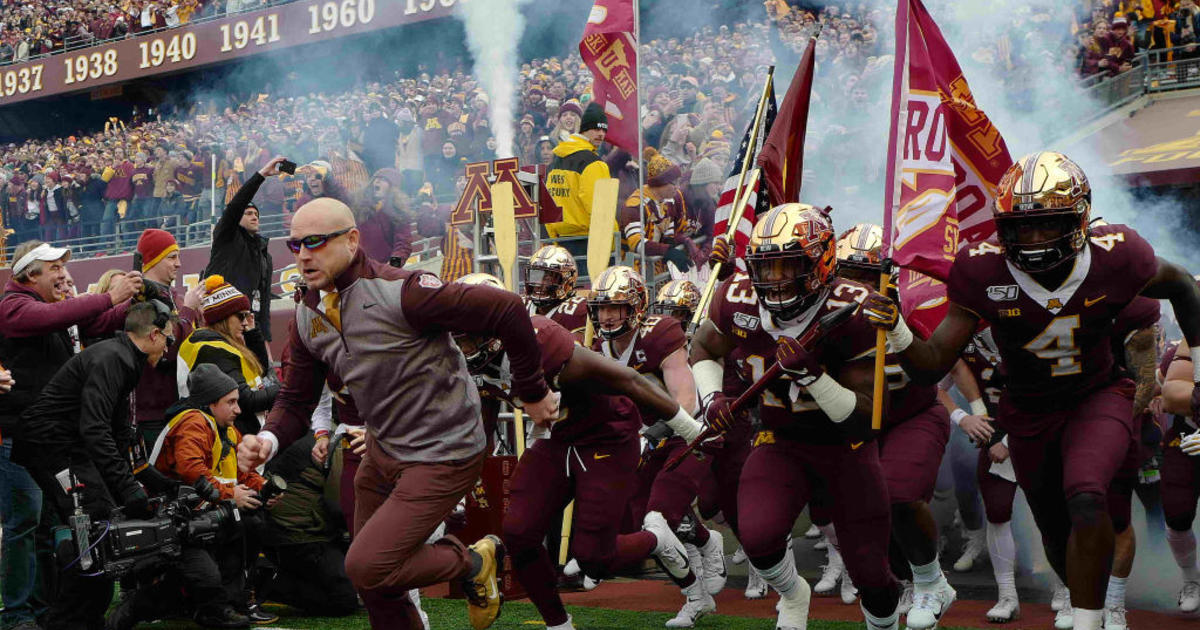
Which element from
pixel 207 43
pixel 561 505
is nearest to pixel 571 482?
pixel 561 505

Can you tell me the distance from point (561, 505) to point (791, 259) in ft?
Answer: 6.35

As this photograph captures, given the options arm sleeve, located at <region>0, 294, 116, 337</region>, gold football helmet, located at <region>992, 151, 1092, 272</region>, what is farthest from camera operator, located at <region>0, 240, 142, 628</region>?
gold football helmet, located at <region>992, 151, 1092, 272</region>

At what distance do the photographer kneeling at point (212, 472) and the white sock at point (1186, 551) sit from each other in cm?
Result: 479

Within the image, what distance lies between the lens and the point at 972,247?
5.27 metres

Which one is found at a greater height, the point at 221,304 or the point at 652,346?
the point at 221,304

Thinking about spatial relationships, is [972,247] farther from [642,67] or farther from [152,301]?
[642,67]

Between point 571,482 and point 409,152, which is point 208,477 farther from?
point 409,152

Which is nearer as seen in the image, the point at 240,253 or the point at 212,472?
the point at 212,472

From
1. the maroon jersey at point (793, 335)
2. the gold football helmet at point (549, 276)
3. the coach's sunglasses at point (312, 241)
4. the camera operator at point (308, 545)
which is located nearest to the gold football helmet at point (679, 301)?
the gold football helmet at point (549, 276)

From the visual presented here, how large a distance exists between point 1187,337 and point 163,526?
4815 mm

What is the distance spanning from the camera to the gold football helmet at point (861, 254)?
21.7 ft

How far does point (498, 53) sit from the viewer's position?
19.8 metres

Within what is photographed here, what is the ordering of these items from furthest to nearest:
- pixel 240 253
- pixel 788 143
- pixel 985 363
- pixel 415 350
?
pixel 240 253, pixel 788 143, pixel 985 363, pixel 415 350

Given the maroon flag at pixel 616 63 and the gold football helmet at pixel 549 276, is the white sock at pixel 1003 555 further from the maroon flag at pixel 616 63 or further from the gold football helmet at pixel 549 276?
Answer: the maroon flag at pixel 616 63
